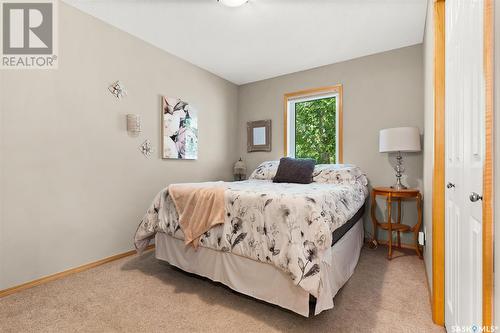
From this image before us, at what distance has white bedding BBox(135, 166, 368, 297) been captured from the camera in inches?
57.1

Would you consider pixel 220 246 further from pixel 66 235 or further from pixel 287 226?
pixel 66 235

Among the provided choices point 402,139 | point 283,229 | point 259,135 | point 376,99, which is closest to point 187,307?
point 283,229

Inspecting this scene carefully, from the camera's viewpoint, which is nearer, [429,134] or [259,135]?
[429,134]

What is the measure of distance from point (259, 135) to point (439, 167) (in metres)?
2.83

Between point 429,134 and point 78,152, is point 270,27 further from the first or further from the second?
point 78,152

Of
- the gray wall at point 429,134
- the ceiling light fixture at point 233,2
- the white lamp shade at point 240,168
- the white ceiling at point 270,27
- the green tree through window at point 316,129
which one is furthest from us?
the white lamp shade at point 240,168

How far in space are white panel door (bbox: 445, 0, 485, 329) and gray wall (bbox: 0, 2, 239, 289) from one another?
2805 millimetres

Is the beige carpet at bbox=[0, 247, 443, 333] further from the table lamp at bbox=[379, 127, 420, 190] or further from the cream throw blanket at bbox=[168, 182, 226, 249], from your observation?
the table lamp at bbox=[379, 127, 420, 190]

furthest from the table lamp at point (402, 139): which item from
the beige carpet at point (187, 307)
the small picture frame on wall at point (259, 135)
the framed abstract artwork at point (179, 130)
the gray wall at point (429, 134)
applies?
the framed abstract artwork at point (179, 130)

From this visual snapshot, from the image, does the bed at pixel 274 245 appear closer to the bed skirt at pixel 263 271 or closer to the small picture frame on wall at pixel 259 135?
the bed skirt at pixel 263 271

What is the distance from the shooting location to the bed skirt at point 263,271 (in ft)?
4.92

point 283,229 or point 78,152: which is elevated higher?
point 78,152

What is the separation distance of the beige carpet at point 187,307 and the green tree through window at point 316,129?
72.9 inches

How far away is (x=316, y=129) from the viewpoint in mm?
3779
